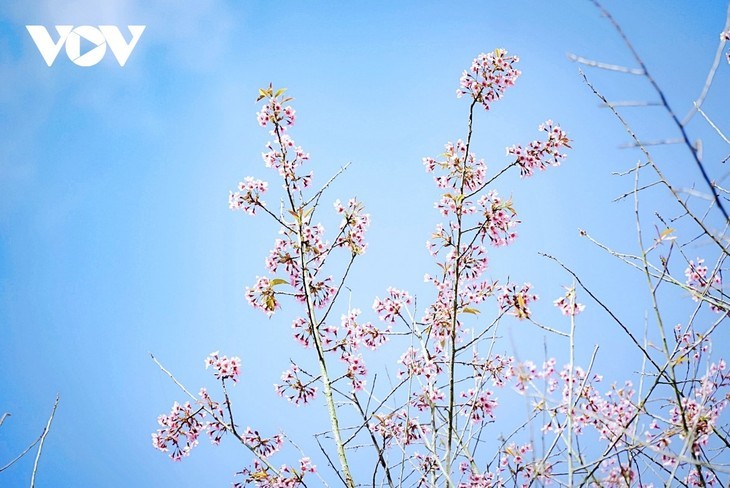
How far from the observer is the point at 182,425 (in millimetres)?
3984

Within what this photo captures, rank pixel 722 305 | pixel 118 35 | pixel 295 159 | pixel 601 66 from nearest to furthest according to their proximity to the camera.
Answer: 1. pixel 601 66
2. pixel 722 305
3. pixel 295 159
4. pixel 118 35

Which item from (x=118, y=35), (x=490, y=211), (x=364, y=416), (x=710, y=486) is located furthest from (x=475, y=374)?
(x=118, y=35)

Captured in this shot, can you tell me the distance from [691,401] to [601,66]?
4162mm

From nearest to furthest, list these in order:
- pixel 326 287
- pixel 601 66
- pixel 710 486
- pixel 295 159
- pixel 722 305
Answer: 1. pixel 601 66
2. pixel 722 305
3. pixel 710 486
4. pixel 326 287
5. pixel 295 159

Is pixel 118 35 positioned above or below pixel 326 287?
above

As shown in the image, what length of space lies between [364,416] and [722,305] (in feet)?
8.33

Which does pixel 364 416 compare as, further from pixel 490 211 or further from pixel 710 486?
pixel 710 486

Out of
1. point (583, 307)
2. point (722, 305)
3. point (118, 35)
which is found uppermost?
point (118, 35)

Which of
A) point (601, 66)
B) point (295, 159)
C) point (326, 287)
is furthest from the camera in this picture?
point (295, 159)

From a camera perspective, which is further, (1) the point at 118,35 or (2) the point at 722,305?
(1) the point at 118,35

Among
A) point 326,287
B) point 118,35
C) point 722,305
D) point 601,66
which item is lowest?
point 722,305

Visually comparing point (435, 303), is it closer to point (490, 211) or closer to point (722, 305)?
point (490, 211)

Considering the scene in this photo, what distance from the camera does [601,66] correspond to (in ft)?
5.88

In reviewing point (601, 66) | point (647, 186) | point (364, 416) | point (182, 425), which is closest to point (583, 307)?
point (647, 186)
